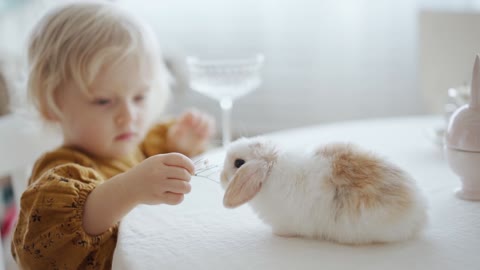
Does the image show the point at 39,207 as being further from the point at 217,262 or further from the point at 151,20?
the point at 151,20

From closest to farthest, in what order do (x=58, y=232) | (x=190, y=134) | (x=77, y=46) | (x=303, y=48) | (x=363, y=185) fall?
(x=363, y=185) < (x=58, y=232) < (x=77, y=46) < (x=190, y=134) < (x=303, y=48)

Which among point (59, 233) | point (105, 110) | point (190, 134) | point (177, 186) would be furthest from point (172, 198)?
point (190, 134)

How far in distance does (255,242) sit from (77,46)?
1.59ft

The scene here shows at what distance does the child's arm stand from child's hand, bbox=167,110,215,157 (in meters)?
0.46

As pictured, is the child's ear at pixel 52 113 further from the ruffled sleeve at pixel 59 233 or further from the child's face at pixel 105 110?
the ruffled sleeve at pixel 59 233

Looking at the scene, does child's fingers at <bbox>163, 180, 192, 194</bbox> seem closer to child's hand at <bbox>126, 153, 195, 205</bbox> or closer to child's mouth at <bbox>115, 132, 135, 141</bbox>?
child's hand at <bbox>126, 153, 195, 205</bbox>

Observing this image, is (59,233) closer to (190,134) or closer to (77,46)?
(77,46)

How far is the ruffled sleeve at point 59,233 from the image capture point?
0.63 m

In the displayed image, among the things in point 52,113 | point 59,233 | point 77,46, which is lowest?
point 59,233

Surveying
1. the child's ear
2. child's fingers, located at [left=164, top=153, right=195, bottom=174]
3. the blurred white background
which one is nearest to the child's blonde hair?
the child's ear

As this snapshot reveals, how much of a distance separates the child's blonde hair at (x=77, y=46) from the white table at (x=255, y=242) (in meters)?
0.28

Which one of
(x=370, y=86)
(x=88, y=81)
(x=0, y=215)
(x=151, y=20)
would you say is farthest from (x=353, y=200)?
(x=0, y=215)

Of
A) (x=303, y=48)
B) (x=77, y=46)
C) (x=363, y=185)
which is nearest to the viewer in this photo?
(x=363, y=185)

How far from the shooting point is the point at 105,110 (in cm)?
88
